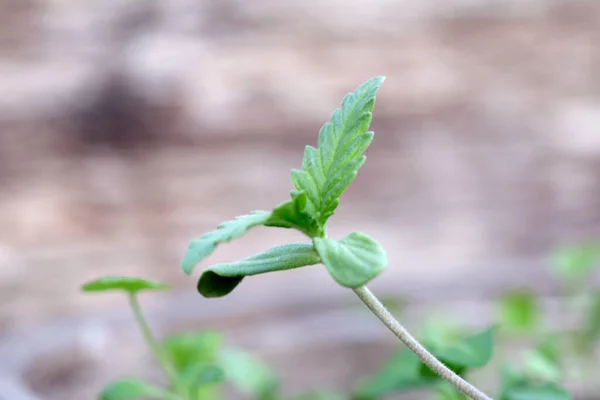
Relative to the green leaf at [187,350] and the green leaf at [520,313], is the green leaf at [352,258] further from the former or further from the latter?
the green leaf at [520,313]

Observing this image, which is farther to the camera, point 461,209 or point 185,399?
point 461,209

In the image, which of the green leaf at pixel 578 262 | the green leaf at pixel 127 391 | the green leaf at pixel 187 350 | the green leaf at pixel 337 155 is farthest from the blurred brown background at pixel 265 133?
the green leaf at pixel 337 155


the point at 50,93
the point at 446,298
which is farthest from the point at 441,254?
the point at 50,93

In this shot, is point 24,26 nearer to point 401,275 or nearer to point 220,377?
point 401,275

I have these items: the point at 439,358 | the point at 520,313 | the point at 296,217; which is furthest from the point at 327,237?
the point at 520,313

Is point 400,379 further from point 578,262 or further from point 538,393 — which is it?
point 578,262

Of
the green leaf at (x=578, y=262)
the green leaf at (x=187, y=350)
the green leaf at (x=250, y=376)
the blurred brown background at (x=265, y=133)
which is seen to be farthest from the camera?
the blurred brown background at (x=265, y=133)

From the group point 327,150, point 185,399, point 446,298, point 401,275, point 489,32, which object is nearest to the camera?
point 327,150
